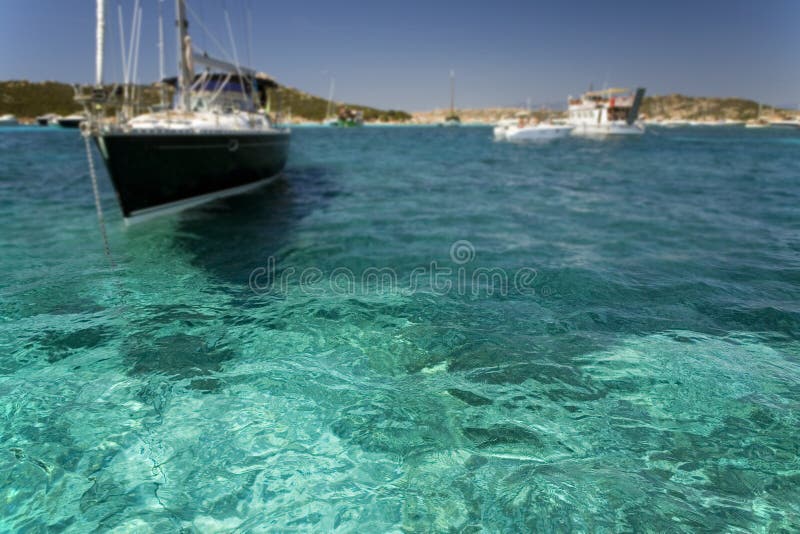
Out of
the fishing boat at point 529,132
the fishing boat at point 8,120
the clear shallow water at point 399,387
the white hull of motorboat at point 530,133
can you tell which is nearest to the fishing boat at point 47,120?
the fishing boat at point 8,120

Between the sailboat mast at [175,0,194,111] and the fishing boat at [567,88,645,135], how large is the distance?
74.9 metres

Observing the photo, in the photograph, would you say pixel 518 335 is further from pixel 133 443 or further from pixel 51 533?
pixel 51 533

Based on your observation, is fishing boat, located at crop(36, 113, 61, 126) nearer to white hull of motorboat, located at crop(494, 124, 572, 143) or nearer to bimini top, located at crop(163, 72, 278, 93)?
white hull of motorboat, located at crop(494, 124, 572, 143)

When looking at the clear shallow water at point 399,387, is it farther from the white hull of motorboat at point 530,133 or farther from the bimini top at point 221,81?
the white hull of motorboat at point 530,133

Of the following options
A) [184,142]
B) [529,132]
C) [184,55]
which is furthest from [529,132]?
[184,142]

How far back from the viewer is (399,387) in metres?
4.87

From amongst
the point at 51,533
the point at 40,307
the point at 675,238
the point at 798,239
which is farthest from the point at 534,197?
the point at 51,533

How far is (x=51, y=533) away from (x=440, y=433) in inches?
116

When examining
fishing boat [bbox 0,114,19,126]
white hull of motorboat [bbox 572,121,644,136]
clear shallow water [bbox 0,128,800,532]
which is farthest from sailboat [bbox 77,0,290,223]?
fishing boat [bbox 0,114,19,126]

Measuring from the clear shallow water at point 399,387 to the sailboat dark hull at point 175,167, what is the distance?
1.71 m

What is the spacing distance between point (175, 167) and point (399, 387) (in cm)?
1095

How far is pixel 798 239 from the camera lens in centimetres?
Answer: 1100

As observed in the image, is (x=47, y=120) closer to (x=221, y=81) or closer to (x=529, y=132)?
(x=529, y=132)

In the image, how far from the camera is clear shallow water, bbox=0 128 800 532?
339 cm
